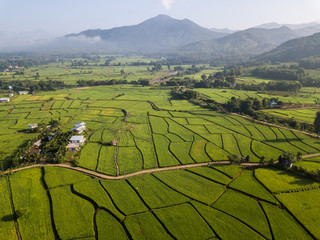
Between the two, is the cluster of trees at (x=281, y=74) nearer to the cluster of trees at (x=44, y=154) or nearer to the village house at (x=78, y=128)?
the village house at (x=78, y=128)

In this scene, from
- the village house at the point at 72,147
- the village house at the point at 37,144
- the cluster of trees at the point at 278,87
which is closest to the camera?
the village house at the point at 72,147

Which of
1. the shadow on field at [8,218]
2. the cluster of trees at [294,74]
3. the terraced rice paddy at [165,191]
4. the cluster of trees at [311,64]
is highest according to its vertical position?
the cluster of trees at [311,64]

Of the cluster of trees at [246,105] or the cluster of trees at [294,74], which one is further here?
the cluster of trees at [294,74]

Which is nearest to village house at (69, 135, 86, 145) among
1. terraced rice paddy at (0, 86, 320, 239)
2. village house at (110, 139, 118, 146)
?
terraced rice paddy at (0, 86, 320, 239)

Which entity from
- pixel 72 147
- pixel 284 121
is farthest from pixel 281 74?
pixel 72 147

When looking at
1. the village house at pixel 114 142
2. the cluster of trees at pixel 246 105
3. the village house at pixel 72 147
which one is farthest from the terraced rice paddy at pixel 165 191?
the cluster of trees at pixel 246 105

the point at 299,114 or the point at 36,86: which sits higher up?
the point at 36,86

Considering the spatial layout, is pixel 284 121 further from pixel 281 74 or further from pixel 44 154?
pixel 281 74

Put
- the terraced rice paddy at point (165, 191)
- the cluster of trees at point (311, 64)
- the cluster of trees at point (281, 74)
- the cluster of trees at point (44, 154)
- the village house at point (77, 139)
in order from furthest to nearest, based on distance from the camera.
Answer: the cluster of trees at point (311, 64), the cluster of trees at point (281, 74), the village house at point (77, 139), the cluster of trees at point (44, 154), the terraced rice paddy at point (165, 191)

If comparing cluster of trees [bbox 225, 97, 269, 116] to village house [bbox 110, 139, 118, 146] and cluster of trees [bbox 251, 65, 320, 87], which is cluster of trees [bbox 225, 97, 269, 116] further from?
cluster of trees [bbox 251, 65, 320, 87]

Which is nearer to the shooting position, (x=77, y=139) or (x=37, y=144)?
(x=37, y=144)

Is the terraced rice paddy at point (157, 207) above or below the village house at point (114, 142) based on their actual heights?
below

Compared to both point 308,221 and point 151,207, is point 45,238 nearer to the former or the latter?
point 151,207
